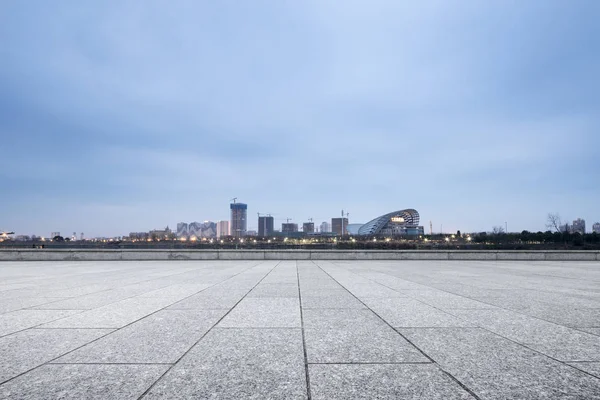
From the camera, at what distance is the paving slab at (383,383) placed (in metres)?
2.75

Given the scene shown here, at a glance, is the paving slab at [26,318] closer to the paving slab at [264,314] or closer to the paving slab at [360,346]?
the paving slab at [264,314]

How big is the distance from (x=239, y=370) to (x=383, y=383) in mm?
1438

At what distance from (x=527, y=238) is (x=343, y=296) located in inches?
4868

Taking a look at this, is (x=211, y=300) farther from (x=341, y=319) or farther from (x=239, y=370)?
(x=239, y=370)

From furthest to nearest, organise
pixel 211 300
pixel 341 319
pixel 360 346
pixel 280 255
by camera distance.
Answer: pixel 280 255 < pixel 211 300 < pixel 341 319 < pixel 360 346

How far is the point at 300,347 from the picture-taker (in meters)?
4.09

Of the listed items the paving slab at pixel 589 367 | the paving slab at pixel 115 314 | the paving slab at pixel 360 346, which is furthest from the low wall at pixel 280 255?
the paving slab at pixel 589 367

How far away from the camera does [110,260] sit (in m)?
23.3

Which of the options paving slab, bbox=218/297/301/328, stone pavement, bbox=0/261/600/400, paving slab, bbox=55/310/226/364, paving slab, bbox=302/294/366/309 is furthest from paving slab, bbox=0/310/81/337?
paving slab, bbox=302/294/366/309

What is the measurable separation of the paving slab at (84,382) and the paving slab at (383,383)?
63.6 inches

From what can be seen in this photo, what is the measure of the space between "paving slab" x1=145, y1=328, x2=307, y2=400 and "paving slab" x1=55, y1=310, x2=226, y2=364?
0.97 feet

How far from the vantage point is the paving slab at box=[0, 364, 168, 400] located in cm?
277

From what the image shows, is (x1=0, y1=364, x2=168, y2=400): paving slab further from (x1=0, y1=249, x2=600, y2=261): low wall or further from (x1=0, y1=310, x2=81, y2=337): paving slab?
(x1=0, y1=249, x2=600, y2=261): low wall

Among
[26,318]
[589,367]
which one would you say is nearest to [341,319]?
[589,367]
